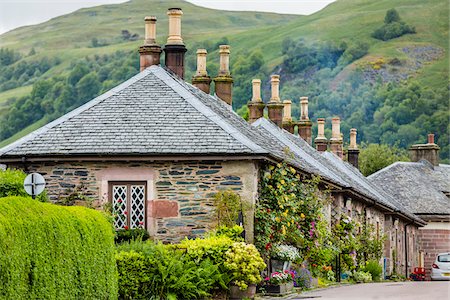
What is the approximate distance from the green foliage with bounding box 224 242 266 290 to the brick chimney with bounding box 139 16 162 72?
25.9ft

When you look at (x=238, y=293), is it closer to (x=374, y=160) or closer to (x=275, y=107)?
(x=275, y=107)

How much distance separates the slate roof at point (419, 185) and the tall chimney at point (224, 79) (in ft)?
79.0

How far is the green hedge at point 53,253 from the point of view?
1532 cm

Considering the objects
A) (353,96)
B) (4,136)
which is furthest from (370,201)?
(353,96)

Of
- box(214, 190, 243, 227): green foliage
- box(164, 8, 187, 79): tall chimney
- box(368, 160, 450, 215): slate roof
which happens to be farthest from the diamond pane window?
box(368, 160, 450, 215): slate roof

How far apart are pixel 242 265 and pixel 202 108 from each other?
541 cm

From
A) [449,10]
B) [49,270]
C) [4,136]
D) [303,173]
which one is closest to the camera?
[49,270]

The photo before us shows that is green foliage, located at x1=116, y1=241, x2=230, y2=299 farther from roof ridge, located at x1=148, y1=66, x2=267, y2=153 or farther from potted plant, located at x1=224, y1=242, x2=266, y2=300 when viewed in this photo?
roof ridge, located at x1=148, y1=66, x2=267, y2=153

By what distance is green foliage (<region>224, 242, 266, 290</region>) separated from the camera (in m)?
21.8

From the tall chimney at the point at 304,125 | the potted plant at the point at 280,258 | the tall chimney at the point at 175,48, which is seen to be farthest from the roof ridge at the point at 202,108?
the tall chimney at the point at 304,125

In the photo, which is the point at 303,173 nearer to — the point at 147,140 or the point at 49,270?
the point at 147,140

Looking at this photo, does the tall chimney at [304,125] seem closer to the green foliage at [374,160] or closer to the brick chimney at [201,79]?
the brick chimney at [201,79]

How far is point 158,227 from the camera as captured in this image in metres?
24.7

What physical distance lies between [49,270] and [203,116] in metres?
9.56
